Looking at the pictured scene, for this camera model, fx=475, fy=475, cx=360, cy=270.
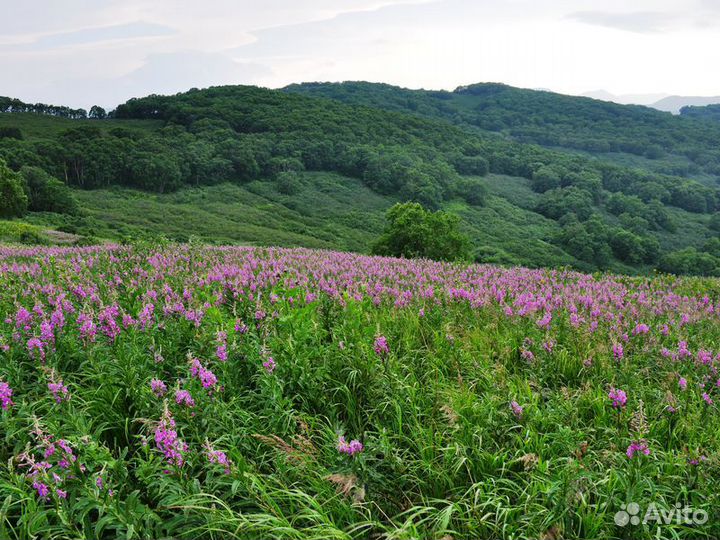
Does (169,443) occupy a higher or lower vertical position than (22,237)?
higher

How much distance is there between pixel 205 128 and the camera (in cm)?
15200

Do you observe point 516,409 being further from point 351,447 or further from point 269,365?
point 269,365

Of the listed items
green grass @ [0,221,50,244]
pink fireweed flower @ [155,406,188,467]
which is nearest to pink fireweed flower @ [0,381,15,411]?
pink fireweed flower @ [155,406,188,467]

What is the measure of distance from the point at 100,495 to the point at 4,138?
445 feet

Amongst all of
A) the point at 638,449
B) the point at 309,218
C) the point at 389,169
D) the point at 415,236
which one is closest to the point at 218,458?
the point at 638,449

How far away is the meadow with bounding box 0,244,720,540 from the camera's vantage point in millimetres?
3338

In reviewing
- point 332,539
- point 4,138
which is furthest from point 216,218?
point 332,539

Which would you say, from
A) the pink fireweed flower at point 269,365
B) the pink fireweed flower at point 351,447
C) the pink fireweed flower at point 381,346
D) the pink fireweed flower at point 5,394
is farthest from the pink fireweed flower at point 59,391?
the pink fireweed flower at point 381,346

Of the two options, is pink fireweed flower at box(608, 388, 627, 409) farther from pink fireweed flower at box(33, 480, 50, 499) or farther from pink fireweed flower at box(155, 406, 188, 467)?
pink fireweed flower at box(33, 480, 50, 499)

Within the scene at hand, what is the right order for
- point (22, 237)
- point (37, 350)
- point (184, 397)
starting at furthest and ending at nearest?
point (22, 237), point (37, 350), point (184, 397)

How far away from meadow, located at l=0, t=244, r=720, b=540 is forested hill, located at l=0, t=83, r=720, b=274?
72.7 meters

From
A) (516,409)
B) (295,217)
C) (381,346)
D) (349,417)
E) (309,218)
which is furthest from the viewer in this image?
(309,218)

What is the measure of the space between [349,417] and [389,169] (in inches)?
5637

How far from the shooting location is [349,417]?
501 cm
